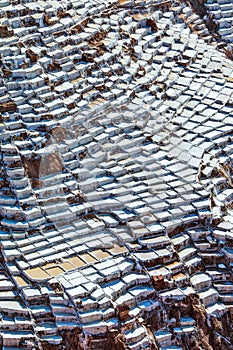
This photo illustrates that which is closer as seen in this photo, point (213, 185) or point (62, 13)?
point (213, 185)

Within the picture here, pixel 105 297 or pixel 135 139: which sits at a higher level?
pixel 135 139

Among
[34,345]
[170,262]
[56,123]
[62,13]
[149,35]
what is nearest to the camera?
[34,345]

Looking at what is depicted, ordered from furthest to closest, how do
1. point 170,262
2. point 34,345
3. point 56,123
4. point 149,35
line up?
1. point 149,35
2. point 56,123
3. point 170,262
4. point 34,345

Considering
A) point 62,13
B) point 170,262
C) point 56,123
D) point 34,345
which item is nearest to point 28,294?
point 34,345

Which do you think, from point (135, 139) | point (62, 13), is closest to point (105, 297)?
point (135, 139)

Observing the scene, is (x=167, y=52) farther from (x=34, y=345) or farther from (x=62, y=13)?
(x=34, y=345)

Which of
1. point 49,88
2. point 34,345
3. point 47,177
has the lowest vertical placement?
point 34,345

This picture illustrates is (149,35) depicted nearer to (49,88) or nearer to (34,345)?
(49,88)
